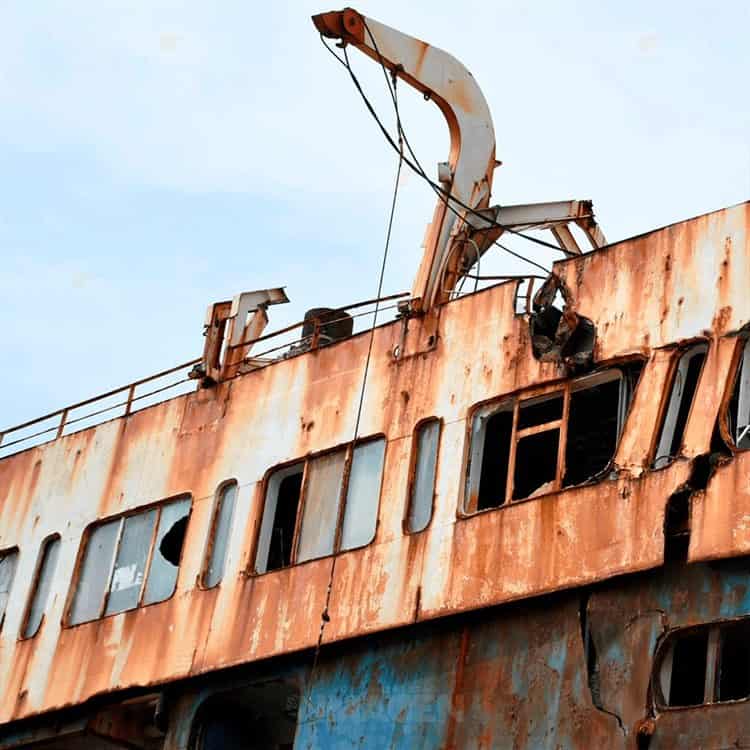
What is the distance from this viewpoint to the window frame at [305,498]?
21.3 meters

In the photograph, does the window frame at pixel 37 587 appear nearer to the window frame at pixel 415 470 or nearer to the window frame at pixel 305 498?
the window frame at pixel 305 498

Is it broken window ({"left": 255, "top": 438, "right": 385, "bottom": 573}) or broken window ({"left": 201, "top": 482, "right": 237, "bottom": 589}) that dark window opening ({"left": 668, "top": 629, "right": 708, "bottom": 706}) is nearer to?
broken window ({"left": 255, "top": 438, "right": 385, "bottom": 573})

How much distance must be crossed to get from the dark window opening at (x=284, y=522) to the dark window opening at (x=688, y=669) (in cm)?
608

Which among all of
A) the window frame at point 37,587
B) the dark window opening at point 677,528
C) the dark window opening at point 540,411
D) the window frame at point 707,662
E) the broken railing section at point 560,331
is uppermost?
the broken railing section at point 560,331

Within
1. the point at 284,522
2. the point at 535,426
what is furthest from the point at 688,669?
the point at 284,522

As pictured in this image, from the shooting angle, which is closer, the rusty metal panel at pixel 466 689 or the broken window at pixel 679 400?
the rusty metal panel at pixel 466 689

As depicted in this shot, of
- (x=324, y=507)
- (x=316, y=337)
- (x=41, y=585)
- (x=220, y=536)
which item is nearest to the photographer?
(x=324, y=507)

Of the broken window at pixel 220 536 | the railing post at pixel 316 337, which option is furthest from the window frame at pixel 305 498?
the railing post at pixel 316 337

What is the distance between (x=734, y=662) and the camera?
17297 mm

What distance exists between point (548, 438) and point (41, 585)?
8524mm

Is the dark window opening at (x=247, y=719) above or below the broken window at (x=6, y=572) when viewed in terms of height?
below

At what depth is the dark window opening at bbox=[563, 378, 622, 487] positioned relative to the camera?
1989cm

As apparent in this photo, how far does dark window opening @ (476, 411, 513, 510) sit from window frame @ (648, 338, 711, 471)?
7.44 ft

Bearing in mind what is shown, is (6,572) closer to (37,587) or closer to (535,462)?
(37,587)
